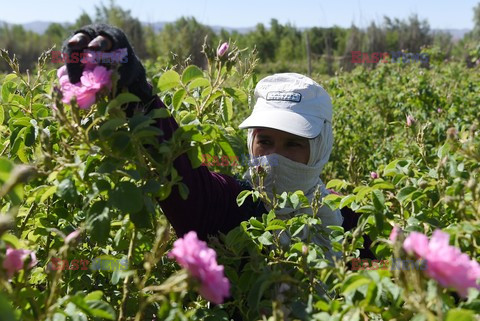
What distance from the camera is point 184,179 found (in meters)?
1.19

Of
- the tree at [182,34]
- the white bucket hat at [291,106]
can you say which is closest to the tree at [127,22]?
the tree at [182,34]

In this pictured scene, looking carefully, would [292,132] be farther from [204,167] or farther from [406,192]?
[406,192]

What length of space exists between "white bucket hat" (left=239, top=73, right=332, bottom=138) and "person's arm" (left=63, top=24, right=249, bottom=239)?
0.65ft

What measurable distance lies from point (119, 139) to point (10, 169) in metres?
0.22

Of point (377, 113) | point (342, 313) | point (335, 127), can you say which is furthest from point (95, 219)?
point (377, 113)

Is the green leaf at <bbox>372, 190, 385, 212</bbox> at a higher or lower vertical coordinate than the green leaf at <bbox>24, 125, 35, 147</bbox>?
lower

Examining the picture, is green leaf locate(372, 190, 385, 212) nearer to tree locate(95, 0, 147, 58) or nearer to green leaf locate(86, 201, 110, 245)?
green leaf locate(86, 201, 110, 245)

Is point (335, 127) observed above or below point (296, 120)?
below

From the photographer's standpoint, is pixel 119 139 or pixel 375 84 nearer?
pixel 119 139

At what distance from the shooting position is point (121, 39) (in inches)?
36.8

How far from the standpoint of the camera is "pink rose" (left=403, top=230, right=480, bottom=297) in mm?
621

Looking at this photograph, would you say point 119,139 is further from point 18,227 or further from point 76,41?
point 18,227

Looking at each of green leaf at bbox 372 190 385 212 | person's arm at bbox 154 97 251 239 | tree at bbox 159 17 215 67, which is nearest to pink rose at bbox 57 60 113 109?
person's arm at bbox 154 97 251 239

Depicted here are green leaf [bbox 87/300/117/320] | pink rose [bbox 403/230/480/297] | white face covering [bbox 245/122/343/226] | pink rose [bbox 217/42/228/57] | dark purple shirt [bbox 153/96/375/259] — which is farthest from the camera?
white face covering [bbox 245/122/343/226]
